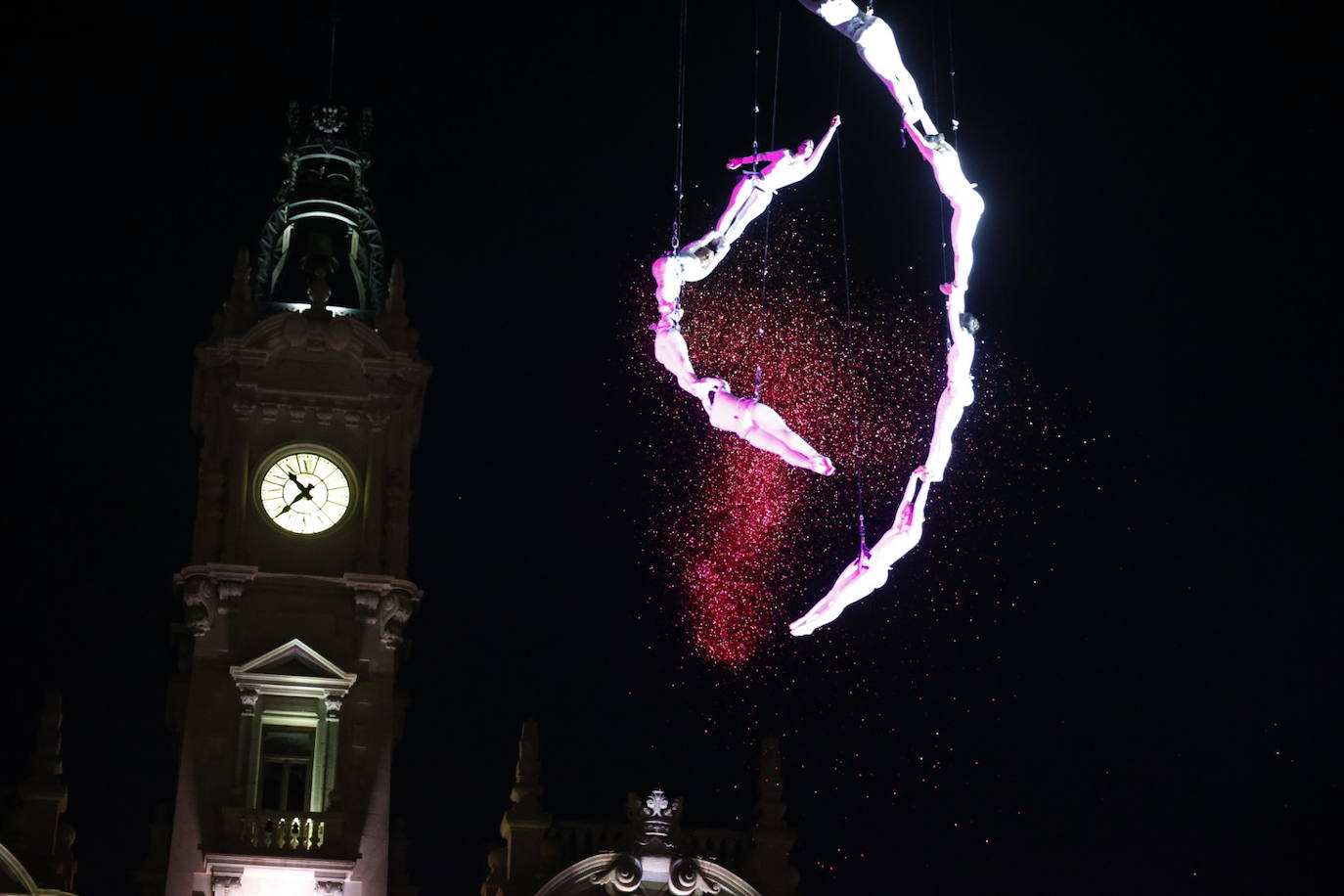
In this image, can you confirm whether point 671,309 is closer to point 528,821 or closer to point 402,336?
point 528,821

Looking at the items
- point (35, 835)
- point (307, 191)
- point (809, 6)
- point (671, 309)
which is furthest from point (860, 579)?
point (307, 191)

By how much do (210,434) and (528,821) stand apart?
9.70 metres

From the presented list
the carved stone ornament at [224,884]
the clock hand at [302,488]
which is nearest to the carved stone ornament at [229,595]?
the clock hand at [302,488]

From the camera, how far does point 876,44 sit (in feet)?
97.5

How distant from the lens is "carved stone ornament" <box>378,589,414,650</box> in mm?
47156

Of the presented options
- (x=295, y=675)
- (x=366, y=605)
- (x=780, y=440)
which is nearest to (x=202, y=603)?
(x=295, y=675)

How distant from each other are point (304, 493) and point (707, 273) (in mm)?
18454

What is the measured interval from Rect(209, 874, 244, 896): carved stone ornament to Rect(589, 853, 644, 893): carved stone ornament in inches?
229

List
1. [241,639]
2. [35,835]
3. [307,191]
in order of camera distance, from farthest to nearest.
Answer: [307,191] → [241,639] → [35,835]

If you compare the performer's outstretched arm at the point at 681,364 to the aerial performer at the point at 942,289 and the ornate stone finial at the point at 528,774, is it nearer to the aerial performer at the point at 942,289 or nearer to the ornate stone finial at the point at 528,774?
the aerial performer at the point at 942,289

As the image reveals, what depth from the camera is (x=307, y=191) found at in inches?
2018

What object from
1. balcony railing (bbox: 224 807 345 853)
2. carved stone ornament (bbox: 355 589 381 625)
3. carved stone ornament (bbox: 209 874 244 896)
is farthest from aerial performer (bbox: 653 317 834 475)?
carved stone ornament (bbox: 355 589 381 625)

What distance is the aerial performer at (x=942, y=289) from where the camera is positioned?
97.2ft

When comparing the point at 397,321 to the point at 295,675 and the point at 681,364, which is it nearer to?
the point at 295,675
